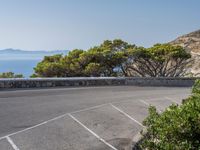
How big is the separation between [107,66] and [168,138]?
26.8 metres

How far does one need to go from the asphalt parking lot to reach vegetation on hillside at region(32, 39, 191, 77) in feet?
37.4

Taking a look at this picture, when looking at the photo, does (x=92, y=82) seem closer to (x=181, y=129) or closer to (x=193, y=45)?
(x=181, y=129)

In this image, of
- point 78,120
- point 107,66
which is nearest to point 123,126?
point 78,120

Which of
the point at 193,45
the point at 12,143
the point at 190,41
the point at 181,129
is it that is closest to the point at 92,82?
the point at 12,143

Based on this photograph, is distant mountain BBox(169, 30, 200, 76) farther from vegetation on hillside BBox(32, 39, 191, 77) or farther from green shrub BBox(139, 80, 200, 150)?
green shrub BBox(139, 80, 200, 150)

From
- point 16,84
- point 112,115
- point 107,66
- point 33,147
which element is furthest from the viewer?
point 107,66

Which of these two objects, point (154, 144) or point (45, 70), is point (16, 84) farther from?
point (154, 144)

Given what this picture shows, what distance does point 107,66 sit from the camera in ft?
113

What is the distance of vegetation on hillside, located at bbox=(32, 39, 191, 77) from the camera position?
33844mm

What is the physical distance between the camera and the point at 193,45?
52.8m

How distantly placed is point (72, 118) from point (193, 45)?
40.7 meters

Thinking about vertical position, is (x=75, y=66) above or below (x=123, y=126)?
above

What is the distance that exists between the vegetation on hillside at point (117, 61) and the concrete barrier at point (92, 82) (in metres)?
4.73

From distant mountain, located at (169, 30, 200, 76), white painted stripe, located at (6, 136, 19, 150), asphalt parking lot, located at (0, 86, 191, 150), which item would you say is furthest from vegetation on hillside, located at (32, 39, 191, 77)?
white painted stripe, located at (6, 136, 19, 150)
